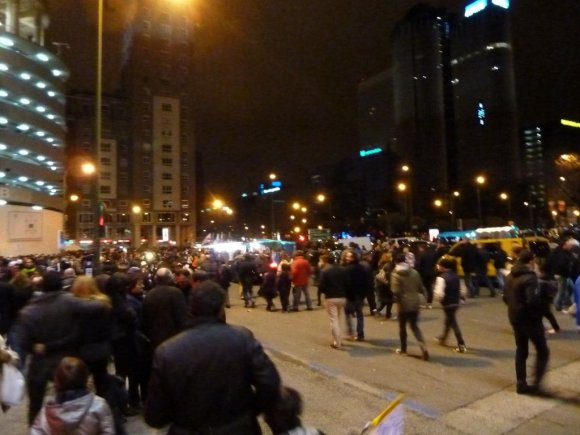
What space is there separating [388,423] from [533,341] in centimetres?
439

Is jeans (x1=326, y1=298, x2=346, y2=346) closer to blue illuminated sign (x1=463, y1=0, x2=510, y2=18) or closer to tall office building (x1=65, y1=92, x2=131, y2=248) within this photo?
tall office building (x1=65, y1=92, x2=131, y2=248)

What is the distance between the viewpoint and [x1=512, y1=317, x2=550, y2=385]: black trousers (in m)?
6.46

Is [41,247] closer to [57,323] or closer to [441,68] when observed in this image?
[57,323]

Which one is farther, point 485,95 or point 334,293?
point 485,95

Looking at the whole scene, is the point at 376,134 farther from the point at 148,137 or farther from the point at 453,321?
the point at 453,321

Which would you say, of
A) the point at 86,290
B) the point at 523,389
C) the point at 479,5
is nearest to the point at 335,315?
the point at 523,389

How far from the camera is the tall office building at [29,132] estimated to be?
4188 centimetres

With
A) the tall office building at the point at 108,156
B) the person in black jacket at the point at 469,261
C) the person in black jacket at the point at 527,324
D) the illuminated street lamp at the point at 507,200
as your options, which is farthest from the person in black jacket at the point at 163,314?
the tall office building at the point at 108,156

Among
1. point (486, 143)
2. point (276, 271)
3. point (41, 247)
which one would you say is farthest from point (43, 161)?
point (486, 143)

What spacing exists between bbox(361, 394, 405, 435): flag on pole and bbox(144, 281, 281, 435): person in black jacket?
1.98ft

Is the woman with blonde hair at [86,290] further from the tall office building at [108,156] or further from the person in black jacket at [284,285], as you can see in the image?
the tall office building at [108,156]

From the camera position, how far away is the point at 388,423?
2961 mm

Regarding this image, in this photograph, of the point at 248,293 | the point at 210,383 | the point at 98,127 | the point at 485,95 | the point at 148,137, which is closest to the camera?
the point at 210,383

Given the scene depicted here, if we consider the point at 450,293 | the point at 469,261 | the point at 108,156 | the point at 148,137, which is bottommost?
the point at 450,293
